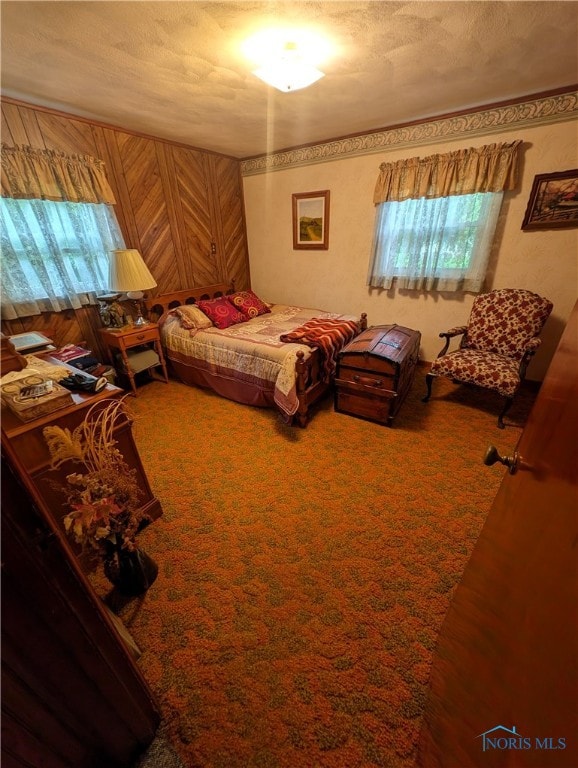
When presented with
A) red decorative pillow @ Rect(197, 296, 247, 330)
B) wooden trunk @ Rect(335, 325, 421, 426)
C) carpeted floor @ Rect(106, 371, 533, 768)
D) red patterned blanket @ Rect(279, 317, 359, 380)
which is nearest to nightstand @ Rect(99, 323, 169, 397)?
red decorative pillow @ Rect(197, 296, 247, 330)

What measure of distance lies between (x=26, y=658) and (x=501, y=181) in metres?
3.89

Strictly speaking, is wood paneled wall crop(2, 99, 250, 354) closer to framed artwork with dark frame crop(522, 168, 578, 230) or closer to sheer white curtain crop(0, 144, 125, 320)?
sheer white curtain crop(0, 144, 125, 320)

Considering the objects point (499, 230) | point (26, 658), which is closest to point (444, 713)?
point (26, 658)

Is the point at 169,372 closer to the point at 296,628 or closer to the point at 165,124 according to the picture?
the point at 165,124

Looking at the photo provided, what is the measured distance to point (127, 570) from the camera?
51.8 inches

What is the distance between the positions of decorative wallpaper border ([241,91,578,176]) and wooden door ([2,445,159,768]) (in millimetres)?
3886

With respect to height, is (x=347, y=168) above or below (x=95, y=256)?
above

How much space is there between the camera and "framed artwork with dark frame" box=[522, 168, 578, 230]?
2.45 m

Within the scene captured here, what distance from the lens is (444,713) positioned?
761 millimetres

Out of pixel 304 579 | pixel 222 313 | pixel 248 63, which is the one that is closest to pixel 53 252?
pixel 222 313

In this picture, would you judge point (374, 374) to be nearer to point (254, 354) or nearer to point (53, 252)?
point (254, 354)

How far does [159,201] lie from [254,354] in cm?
220

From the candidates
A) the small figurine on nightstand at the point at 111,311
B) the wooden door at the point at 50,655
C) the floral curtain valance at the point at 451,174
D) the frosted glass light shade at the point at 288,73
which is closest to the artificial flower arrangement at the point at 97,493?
the wooden door at the point at 50,655

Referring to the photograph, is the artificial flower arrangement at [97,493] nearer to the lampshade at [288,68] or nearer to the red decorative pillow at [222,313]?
the red decorative pillow at [222,313]
